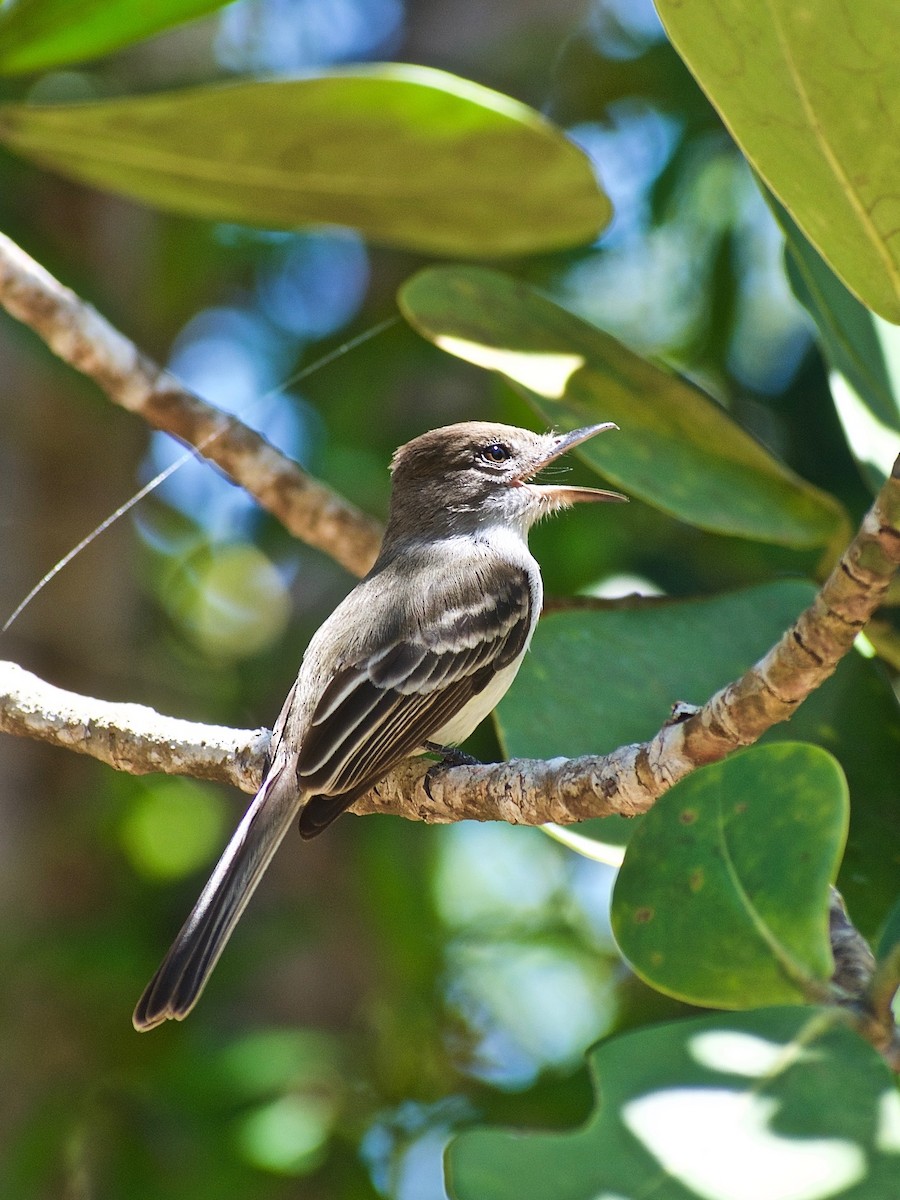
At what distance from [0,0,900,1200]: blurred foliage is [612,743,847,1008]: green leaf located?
72cm

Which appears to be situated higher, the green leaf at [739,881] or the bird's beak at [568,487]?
the green leaf at [739,881]

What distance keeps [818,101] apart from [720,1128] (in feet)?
4.74

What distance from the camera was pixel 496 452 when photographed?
400cm

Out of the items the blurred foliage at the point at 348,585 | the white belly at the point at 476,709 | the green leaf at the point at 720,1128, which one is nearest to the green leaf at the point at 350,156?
the blurred foliage at the point at 348,585

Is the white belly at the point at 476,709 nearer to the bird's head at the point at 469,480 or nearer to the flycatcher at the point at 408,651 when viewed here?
the flycatcher at the point at 408,651

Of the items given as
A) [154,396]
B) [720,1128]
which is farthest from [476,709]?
[720,1128]

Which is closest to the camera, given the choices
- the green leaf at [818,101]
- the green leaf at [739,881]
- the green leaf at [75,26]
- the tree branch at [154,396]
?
the green leaf at [739,881]

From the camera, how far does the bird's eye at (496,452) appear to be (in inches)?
157

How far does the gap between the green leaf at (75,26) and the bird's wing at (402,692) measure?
5.04 feet

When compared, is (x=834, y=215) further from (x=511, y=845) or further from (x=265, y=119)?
(x=511, y=845)

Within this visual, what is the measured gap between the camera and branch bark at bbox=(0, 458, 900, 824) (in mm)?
1978

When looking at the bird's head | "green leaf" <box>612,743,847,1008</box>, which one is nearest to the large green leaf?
"green leaf" <box>612,743,847,1008</box>

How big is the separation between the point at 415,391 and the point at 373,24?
70.4 inches

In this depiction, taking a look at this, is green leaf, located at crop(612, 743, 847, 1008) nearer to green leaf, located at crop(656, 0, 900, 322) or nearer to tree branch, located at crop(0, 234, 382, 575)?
green leaf, located at crop(656, 0, 900, 322)
